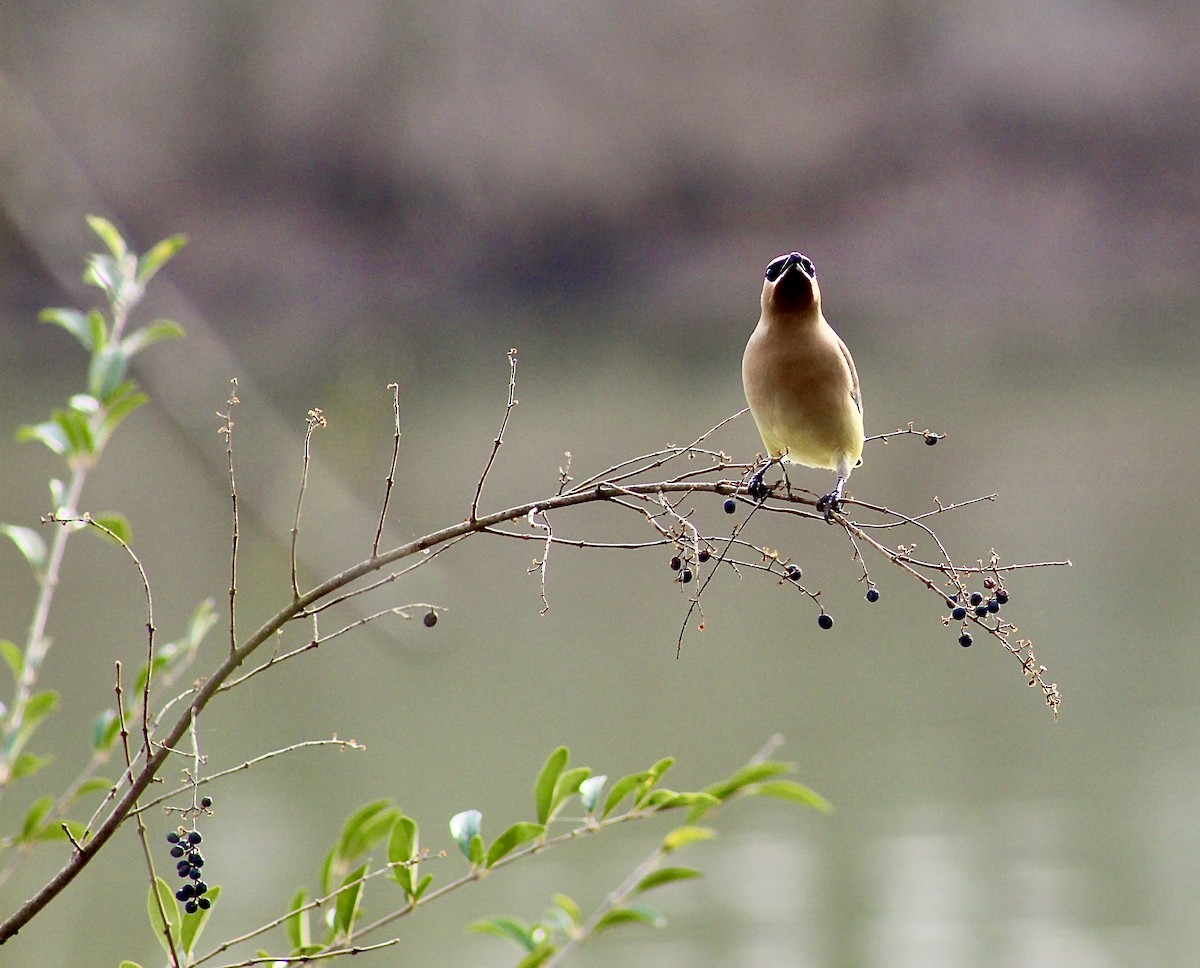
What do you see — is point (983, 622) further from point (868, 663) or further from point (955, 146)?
point (955, 146)

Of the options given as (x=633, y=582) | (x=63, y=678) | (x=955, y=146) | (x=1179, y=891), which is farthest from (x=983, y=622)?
(x=955, y=146)

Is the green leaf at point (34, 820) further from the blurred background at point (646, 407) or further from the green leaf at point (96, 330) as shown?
the green leaf at point (96, 330)

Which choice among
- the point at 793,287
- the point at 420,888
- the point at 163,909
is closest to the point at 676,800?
the point at 420,888

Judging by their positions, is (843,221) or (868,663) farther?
(843,221)

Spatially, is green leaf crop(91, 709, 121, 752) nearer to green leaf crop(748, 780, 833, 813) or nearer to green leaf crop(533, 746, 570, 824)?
green leaf crop(533, 746, 570, 824)

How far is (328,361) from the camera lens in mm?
21422

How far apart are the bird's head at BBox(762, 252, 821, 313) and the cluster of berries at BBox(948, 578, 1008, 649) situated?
917 millimetres

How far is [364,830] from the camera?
1.76 m

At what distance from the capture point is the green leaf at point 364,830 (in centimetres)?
173

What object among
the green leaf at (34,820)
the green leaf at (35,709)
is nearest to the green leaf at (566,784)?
the green leaf at (34,820)

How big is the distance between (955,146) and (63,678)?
22791 mm

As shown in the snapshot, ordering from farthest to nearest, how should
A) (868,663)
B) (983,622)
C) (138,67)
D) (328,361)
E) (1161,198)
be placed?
(1161,198), (138,67), (328,361), (868,663), (983,622)

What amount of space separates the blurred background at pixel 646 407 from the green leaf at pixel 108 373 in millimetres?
182

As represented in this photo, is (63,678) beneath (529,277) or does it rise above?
beneath
